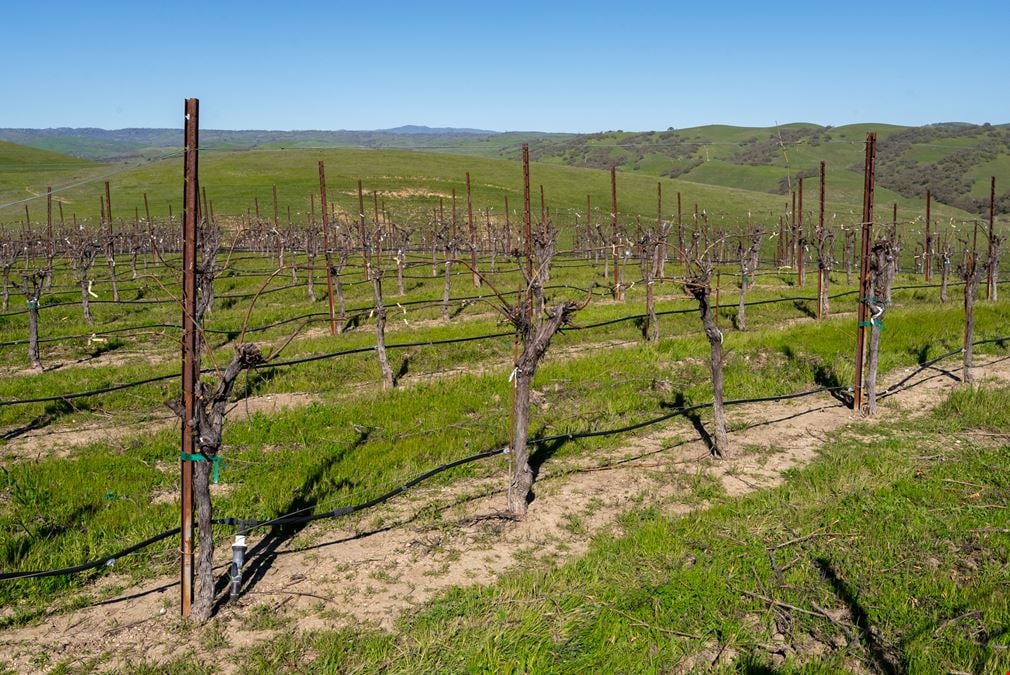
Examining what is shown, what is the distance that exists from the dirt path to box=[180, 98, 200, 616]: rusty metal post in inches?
20.6

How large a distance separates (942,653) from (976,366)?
36.6 ft

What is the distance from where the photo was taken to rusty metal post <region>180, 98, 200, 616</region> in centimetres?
570

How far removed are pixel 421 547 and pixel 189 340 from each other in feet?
9.30

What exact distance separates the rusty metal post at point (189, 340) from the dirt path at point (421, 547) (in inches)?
20.6

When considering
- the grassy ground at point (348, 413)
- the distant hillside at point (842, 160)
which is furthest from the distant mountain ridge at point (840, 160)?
the grassy ground at point (348, 413)

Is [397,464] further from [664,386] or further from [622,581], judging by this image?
[664,386]

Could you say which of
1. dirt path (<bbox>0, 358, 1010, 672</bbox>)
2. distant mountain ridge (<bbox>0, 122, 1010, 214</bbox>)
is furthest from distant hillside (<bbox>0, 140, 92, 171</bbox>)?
dirt path (<bbox>0, 358, 1010, 672</bbox>)

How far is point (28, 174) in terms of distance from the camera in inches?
3452

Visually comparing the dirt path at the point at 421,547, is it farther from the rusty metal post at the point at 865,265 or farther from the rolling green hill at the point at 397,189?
the rolling green hill at the point at 397,189

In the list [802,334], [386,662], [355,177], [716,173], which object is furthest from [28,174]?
[386,662]

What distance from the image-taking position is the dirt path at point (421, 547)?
569 centimetres

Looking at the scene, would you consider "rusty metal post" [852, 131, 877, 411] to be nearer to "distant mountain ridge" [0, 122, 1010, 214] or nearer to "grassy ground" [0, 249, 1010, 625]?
"grassy ground" [0, 249, 1010, 625]

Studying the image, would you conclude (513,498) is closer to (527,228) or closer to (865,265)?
(527,228)

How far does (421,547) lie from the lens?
7102mm
